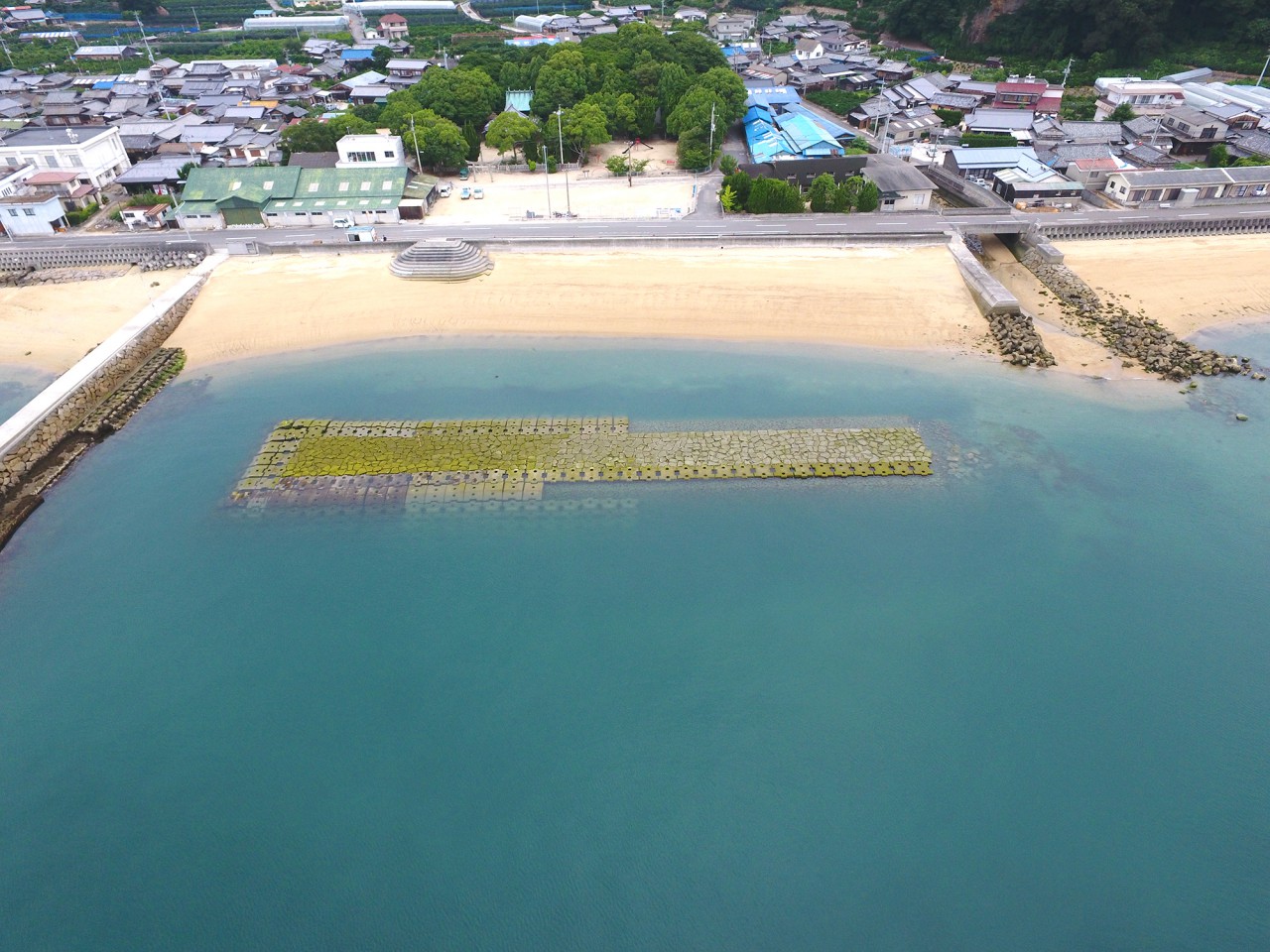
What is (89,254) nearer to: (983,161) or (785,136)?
(785,136)

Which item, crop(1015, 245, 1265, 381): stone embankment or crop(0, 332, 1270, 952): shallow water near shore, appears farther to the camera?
crop(1015, 245, 1265, 381): stone embankment

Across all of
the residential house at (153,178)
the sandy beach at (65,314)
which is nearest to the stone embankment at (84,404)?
the sandy beach at (65,314)

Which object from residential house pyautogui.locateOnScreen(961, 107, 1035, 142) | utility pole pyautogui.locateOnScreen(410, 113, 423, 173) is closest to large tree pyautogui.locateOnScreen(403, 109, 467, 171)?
utility pole pyautogui.locateOnScreen(410, 113, 423, 173)

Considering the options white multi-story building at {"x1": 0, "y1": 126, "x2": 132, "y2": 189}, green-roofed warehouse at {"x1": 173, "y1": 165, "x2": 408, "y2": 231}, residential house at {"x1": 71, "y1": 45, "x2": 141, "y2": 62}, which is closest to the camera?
green-roofed warehouse at {"x1": 173, "y1": 165, "x2": 408, "y2": 231}

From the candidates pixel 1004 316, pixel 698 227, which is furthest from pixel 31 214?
pixel 1004 316

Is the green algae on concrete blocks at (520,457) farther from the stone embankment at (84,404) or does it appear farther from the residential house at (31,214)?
the residential house at (31,214)

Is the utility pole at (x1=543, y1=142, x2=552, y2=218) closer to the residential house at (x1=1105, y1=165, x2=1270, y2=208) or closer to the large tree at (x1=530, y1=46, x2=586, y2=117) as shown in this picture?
the large tree at (x1=530, y1=46, x2=586, y2=117)

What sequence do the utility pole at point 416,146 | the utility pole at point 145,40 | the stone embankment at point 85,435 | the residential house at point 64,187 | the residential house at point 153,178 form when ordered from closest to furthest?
1. the stone embankment at point 85,435
2. the residential house at point 64,187
3. the residential house at point 153,178
4. the utility pole at point 416,146
5. the utility pole at point 145,40
